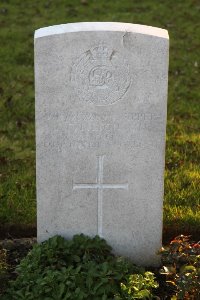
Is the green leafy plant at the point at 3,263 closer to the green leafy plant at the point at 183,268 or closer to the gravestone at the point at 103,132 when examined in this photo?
the gravestone at the point at 103,132

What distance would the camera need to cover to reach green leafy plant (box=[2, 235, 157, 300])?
3373 millimetres

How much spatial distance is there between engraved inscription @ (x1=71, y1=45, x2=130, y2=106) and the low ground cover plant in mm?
937

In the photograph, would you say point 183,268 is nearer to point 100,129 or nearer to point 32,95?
point 100,129

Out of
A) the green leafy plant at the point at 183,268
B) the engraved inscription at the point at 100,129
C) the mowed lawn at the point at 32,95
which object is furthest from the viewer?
the mowed lawn at the point at 32,95

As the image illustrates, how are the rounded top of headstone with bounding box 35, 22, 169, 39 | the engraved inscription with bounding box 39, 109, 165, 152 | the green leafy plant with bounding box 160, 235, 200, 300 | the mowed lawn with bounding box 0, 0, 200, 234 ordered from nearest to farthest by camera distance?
1. the green leafy plant with bounding box 160, 235, 200, 300
2. the rounded top of headstone with bounding box 35, 22, 169, 39
3. the engraved inscription with bounding box 39, 109, 165, 152
4. the mowed lawn with bounding box 0, 0, 200, 234

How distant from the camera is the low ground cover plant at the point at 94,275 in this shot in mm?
3371

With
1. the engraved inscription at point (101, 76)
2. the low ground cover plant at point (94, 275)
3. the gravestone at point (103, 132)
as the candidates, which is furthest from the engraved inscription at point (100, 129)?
the low ground cover plant at point (94, 275)

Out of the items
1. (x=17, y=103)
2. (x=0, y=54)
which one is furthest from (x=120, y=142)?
(x=0, y=54)

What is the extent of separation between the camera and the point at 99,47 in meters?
3.57

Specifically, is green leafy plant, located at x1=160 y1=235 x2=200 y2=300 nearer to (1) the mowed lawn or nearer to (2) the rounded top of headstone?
(1) the mowed lawn

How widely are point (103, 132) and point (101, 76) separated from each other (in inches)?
14.1

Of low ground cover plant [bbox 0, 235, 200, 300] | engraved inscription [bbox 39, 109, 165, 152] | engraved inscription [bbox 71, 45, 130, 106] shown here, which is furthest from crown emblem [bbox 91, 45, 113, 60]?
low ground cover plant [bbox 0, 235, 200, 300]

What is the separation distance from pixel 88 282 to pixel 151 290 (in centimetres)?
48

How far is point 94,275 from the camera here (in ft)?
11.2
